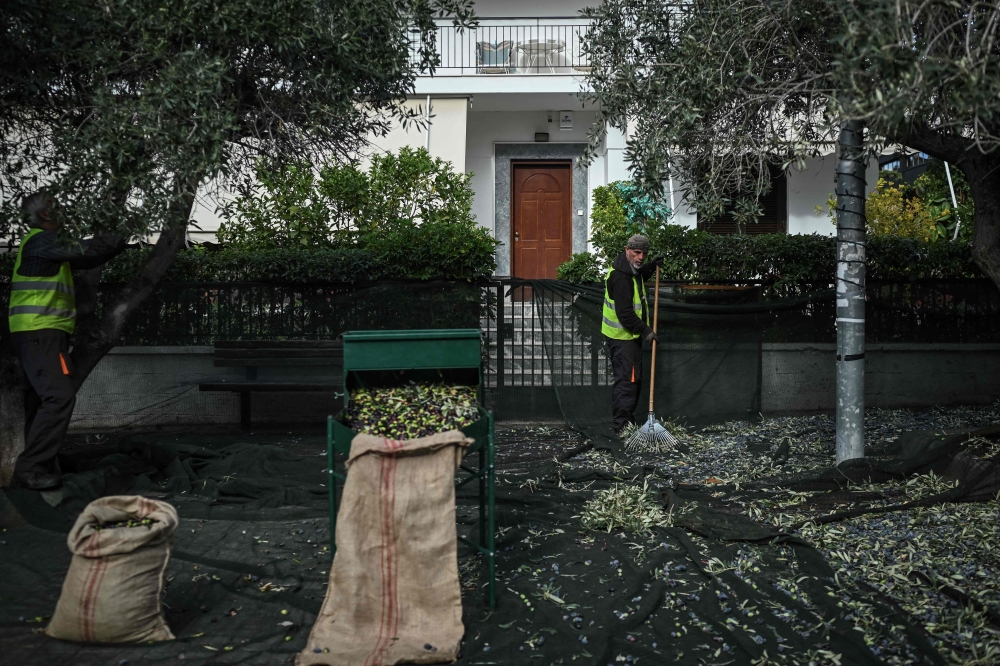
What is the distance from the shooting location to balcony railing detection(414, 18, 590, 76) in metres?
14.5

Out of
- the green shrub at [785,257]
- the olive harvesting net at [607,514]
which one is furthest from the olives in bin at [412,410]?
the green shrub at [785,257]

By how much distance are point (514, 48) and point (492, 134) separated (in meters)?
1.56

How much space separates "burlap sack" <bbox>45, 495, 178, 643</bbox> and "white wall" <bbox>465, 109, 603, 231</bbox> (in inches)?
470

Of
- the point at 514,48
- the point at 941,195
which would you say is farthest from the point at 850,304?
the point at 514,48

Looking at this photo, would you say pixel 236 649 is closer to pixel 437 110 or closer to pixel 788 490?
pixel 788 490

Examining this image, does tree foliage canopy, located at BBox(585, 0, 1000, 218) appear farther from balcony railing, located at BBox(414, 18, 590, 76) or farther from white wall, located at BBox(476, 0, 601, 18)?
white wall, located at BBox(476, 0, 601, 18)

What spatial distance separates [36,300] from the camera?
586cm

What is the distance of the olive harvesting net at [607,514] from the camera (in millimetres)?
3857

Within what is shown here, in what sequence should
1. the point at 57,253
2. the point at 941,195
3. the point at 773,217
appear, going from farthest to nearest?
the point at 773,217 < the point at 941,195 < the point at 57,253

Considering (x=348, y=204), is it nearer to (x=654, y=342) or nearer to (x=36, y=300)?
(x=654, y=342)

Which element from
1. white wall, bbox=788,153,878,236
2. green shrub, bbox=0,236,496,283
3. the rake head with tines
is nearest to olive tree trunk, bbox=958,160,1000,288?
the rake head with tines

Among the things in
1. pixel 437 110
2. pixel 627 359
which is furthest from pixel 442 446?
pixel 437 110

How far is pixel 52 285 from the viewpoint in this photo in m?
5.89

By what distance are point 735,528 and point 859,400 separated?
6.41ft
